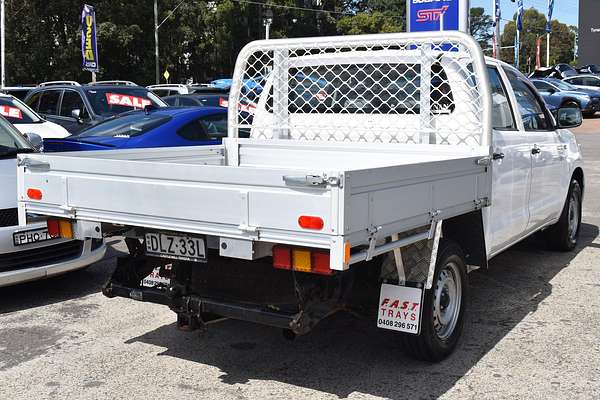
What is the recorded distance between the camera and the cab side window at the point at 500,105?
5340 millimetres

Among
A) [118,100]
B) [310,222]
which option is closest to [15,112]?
[118,100]

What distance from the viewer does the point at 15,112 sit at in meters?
10.9

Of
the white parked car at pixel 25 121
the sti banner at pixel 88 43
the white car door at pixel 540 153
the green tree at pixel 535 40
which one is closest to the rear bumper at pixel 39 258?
the white car door at pixel 540 153

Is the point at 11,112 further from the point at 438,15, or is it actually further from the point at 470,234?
the point at 470,234

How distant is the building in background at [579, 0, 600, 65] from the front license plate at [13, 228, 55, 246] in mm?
54168

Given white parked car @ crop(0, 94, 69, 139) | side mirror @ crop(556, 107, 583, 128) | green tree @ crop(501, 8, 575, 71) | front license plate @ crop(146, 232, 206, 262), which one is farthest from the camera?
green tree @ crop(501, 8, 575, 71)

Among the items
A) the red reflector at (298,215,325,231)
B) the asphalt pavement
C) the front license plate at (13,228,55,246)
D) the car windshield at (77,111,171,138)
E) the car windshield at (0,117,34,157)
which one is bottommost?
the asphalt pavement

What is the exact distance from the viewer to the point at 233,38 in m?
54.5

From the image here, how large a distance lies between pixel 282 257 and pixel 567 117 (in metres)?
4.26

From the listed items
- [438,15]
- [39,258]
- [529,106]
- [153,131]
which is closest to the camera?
[39,258]

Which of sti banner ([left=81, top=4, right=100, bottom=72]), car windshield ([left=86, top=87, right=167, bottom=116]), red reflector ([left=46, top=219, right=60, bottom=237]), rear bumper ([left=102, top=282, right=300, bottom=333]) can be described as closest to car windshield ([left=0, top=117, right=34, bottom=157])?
red reflector ([left=46, top=219, right=60, bottom=237])

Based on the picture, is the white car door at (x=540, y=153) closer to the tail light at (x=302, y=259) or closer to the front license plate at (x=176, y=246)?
the tail light at (x=302, y=259)

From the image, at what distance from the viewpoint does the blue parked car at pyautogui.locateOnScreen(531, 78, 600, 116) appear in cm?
2706

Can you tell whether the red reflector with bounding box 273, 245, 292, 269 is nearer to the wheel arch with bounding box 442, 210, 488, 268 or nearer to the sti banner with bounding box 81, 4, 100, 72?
the wheel arch with bounding box 442, 210, 488, 268
